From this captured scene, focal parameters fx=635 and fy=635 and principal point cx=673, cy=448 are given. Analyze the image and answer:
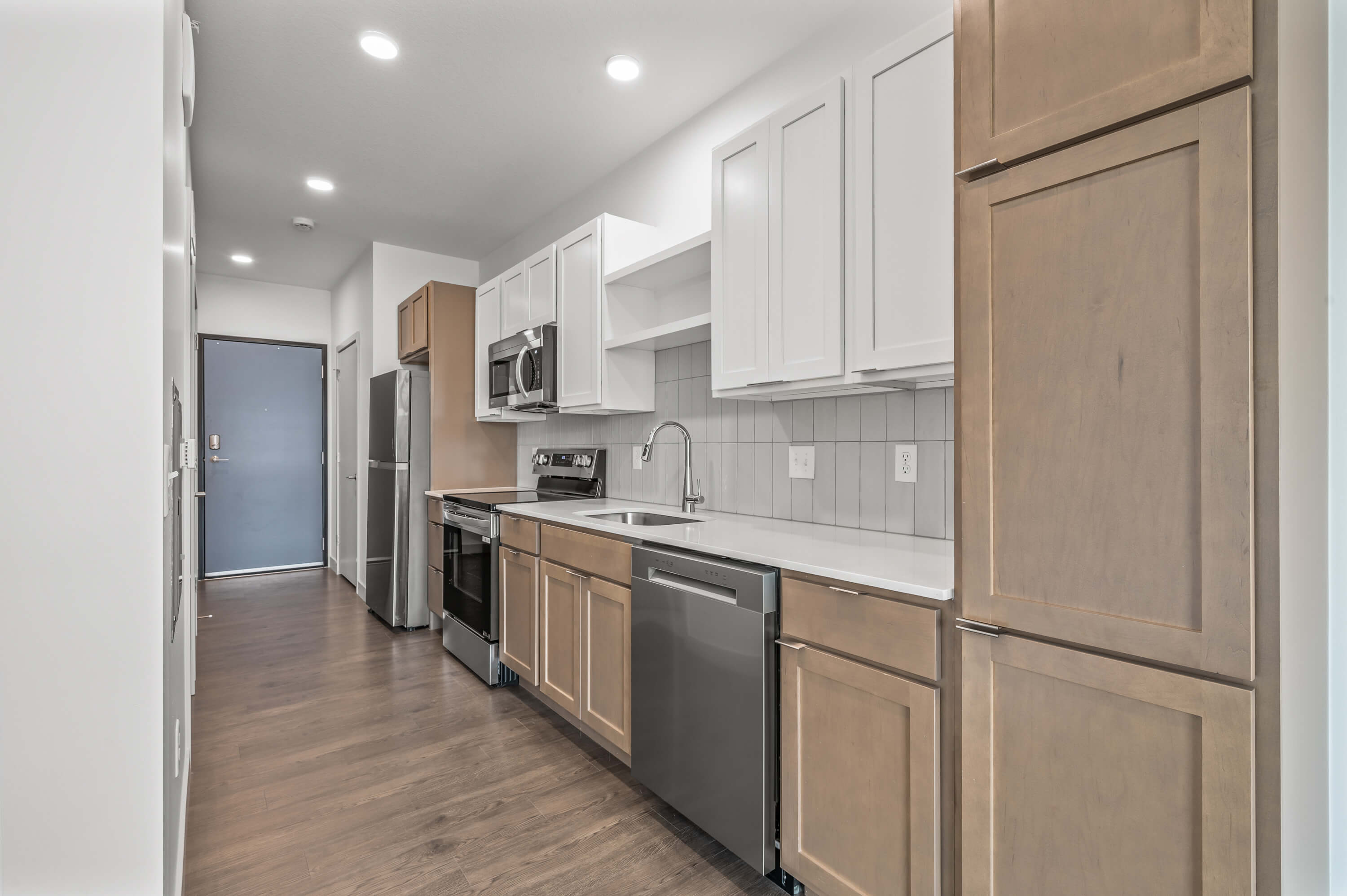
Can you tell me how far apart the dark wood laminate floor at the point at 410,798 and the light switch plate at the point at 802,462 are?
1.17 metres

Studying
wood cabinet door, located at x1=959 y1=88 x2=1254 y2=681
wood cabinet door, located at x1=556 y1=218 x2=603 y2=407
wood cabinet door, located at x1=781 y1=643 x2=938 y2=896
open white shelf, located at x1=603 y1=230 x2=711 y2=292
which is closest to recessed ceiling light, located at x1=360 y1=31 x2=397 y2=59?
wood cabinet door, located at x1=556 y1=218 x2=603 y2=407

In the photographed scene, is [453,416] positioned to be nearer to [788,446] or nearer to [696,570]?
[788,446]

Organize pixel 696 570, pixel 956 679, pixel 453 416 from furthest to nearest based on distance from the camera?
pixel 453 416 → pixel 696 570 → pixel 956 679

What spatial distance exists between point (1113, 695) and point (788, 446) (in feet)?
4.65

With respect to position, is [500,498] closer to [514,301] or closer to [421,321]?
[514,301]

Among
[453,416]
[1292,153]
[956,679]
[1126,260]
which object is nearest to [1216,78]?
[1292,153]

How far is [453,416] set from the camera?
4.17 metres

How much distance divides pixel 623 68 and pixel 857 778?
2.58 m

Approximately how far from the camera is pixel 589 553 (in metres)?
2.26

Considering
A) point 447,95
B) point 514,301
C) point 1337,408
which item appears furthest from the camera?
point 514,301

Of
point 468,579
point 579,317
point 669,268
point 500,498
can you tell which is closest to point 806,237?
point 669,268

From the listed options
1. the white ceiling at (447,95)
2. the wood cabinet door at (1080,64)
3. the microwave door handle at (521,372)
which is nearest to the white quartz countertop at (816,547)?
the wood cabinet door at (1080,64)

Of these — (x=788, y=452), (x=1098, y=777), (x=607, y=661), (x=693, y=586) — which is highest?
(x=788, y=452)

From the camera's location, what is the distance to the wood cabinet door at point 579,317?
287 cm
